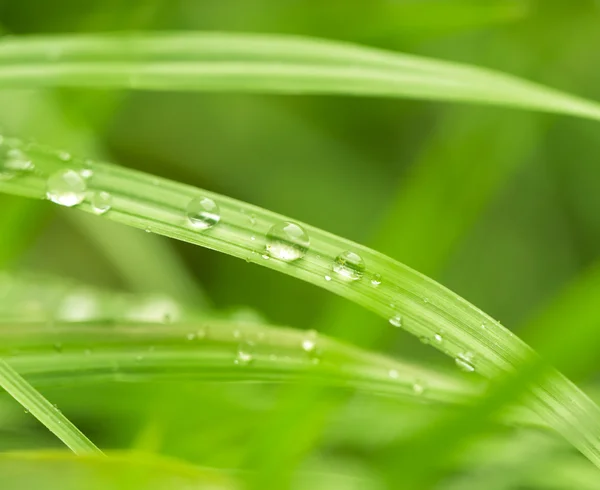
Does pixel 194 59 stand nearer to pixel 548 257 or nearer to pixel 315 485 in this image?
pixel 315 485

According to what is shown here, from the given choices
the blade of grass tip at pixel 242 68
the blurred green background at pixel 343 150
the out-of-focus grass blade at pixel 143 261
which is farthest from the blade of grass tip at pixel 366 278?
the out-of-focus grass blade at pixel 143 261

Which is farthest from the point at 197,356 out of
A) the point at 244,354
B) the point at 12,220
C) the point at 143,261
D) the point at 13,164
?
the point at 143,261

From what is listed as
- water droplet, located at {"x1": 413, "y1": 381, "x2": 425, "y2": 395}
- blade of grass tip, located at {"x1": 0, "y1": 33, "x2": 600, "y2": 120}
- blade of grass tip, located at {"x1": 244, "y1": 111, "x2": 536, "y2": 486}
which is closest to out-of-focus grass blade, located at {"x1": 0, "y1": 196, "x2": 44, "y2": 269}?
blade of grass tip, located at {"x1": 0, "y1": 33, "x2": 600, "y2": 120}

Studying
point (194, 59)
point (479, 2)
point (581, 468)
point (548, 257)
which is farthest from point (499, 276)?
point (194, 59)

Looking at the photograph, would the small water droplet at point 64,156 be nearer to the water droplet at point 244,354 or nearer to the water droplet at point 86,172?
the water droplet at point 86,172

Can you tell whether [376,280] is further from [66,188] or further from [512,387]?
[66,188]

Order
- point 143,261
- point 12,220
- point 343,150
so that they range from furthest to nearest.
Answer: point 343,150 < point 143,261 < point 12,220
